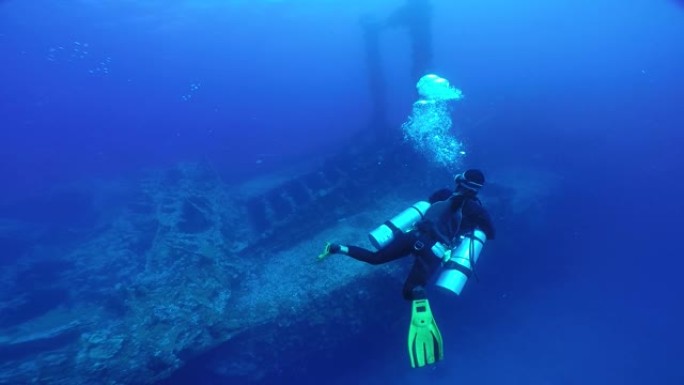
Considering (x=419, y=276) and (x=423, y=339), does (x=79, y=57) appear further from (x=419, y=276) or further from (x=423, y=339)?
(x=423, y=339)

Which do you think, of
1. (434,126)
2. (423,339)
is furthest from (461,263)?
(434,126)

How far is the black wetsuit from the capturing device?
5.47 meters

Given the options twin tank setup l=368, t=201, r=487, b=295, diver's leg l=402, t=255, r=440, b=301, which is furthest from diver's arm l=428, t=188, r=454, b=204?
diver's leg l=402, t=255, r=440, b=301

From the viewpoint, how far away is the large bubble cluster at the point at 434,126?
42.5ft

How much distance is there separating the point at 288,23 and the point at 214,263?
119ft

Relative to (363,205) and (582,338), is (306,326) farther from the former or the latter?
(582,338)

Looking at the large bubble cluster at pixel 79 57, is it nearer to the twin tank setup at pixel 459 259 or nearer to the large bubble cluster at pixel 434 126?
the large bubble cluster at pixel 434 126

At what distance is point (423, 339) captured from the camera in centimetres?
491

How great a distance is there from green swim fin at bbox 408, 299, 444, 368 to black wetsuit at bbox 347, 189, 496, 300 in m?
0.46

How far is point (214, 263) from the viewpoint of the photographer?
27.6 feet

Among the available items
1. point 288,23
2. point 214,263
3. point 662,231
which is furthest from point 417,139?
point 288,23

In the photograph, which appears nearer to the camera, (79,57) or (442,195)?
(442,195)

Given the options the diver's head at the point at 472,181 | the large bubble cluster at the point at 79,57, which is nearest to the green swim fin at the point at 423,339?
the diver's head at the point at 472,181

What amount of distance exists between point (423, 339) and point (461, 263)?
3.97 ft
